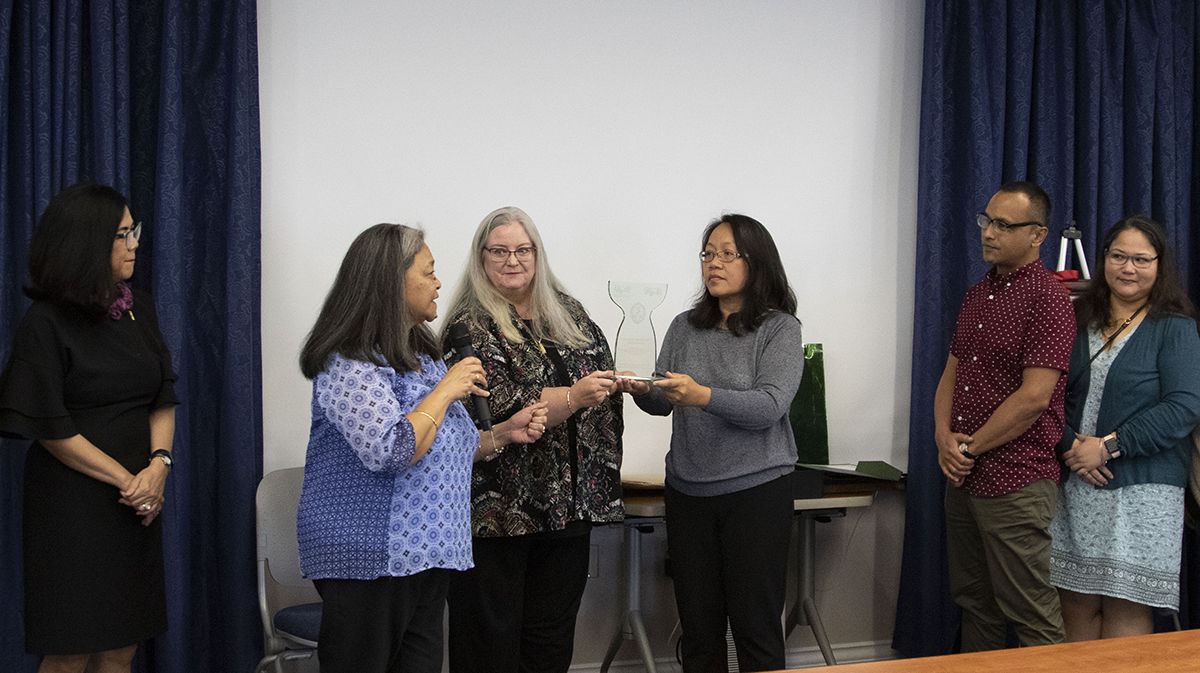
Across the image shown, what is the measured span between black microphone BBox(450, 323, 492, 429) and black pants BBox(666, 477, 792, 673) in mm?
655

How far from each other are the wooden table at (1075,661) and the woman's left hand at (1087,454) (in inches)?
51.4

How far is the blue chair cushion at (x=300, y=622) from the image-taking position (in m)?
3.04

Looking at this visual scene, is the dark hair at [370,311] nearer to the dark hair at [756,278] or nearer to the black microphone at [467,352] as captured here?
the black microphone at [467,352]

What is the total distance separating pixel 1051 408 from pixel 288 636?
7.31 feet

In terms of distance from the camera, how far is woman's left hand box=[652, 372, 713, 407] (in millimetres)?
2738

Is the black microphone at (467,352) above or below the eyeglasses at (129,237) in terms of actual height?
below

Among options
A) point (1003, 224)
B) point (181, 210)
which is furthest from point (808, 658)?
point (181, 210)

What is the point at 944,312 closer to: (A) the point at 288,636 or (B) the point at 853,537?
(B) the point at 853,537

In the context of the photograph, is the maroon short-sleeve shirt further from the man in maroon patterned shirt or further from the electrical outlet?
the electrical outlet

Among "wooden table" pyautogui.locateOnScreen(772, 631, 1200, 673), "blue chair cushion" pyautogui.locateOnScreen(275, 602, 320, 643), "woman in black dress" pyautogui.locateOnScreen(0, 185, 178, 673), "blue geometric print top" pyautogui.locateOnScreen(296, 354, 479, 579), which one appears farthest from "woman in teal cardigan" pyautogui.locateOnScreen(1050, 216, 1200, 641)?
"woman in black dress" pyautogui.locateOnScreen(0, 185, 178, 673)

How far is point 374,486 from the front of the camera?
2297 mm

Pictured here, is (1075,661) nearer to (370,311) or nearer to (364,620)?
(364,620)

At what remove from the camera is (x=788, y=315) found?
295cm

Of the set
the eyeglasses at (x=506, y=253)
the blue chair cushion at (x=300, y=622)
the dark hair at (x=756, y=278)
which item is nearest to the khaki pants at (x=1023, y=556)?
the dark hair at (x=756, y=278)
